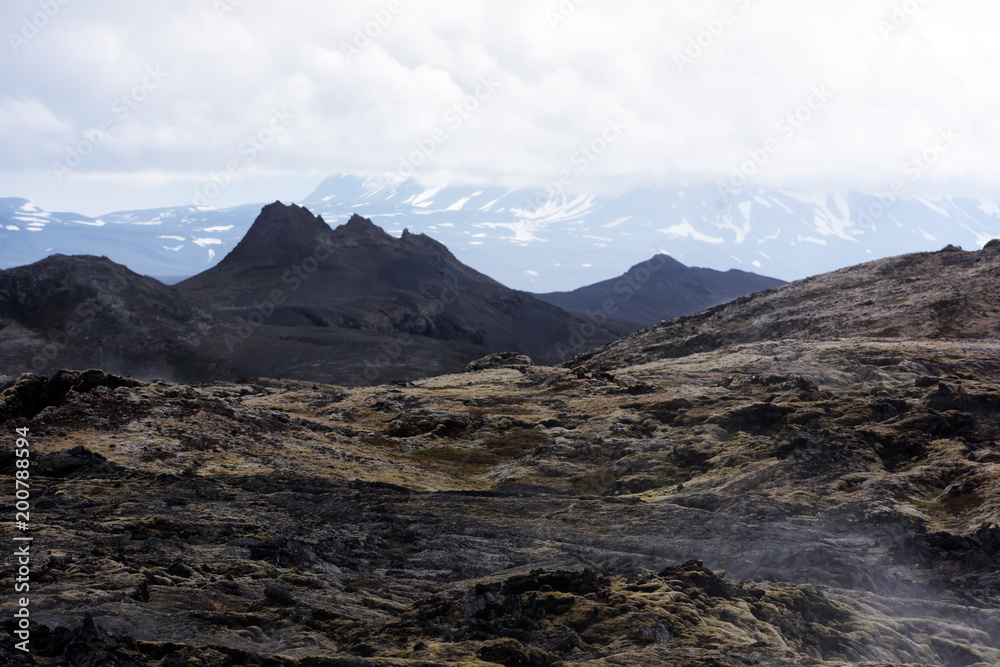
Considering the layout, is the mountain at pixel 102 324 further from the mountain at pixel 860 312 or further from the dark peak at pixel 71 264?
the mountain at pixel 860 312

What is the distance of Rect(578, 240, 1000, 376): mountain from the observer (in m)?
90.0

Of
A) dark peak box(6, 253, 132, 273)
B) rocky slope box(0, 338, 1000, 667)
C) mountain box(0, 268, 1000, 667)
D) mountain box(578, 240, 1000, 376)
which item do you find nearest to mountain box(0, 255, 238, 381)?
dark peak box(6, 253, 132, 273)

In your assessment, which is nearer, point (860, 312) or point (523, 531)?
point (523, 531)

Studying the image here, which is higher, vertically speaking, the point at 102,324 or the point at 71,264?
the point at 71,264

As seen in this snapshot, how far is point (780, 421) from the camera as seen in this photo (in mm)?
51438

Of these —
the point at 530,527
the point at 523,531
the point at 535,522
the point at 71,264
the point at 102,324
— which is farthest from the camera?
the point at 71,264

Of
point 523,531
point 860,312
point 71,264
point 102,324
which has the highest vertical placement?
point 71,264

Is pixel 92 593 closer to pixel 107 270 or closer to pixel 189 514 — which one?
pixel 189 514

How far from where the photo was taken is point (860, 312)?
335ft

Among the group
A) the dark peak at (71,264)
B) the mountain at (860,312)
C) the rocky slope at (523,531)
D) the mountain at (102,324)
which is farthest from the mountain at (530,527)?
the dark peak at (71,264)

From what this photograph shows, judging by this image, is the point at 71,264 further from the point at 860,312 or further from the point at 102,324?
the point at 860,312

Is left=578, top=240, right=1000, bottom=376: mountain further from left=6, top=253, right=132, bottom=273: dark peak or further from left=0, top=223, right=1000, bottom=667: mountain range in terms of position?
left=6, top=253, right=132, bottom=273: dark peak

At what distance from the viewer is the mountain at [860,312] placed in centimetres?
9000

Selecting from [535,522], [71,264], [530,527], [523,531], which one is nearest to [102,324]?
[71,264]
